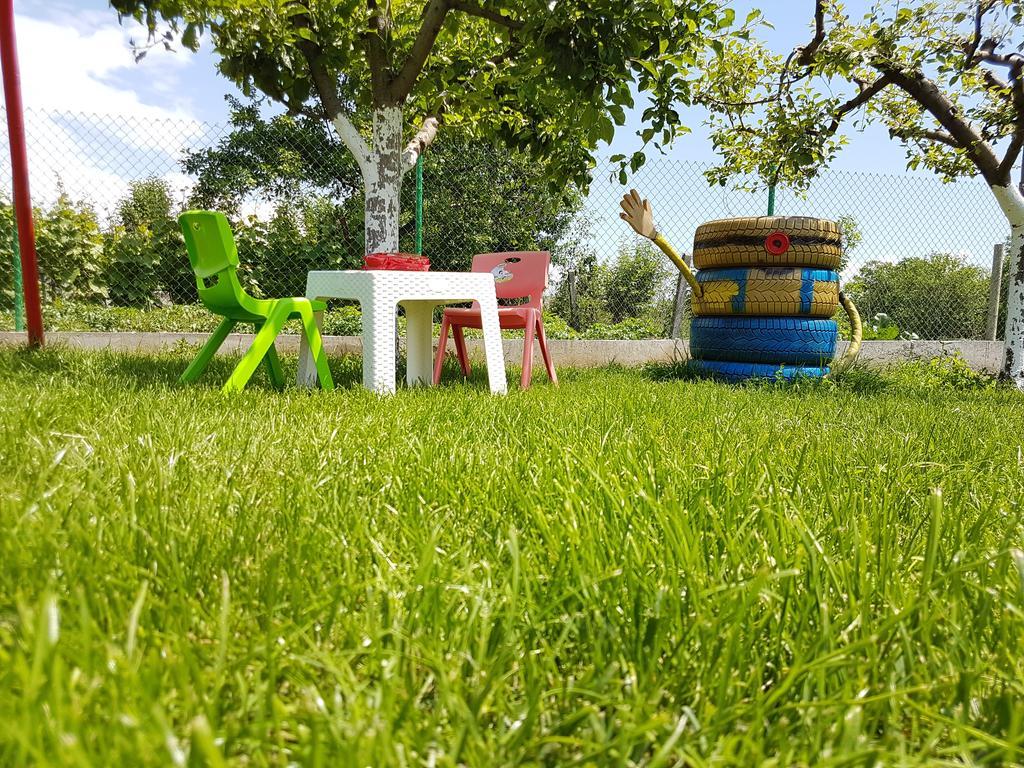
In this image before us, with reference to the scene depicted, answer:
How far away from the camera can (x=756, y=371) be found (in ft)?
16.1

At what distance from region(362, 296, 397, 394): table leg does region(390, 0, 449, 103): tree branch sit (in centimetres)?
198

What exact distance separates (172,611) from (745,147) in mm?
6487

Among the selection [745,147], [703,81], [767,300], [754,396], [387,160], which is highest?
[703,81]

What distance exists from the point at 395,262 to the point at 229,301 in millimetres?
904

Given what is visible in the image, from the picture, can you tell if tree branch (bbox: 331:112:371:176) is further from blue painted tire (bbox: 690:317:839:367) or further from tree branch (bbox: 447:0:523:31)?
blue painted tire (bbox: 690:317:839:367)

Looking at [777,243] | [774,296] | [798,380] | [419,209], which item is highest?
[419,209]

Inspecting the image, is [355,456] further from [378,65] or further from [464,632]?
[378,65]

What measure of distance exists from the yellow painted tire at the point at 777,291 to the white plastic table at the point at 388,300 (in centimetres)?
230

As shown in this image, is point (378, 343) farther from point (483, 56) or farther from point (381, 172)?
point (483, 56)

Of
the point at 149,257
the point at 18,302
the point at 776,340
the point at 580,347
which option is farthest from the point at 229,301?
the point at 149,257

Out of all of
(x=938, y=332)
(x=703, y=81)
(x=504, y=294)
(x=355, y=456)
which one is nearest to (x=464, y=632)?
(x=355, y=456)

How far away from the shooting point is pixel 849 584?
87 cm

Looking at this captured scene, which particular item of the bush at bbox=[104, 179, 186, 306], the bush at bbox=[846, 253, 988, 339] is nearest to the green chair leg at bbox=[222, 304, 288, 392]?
the bush at bbox=[104, 179, 186, 306]

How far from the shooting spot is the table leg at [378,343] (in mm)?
3230
